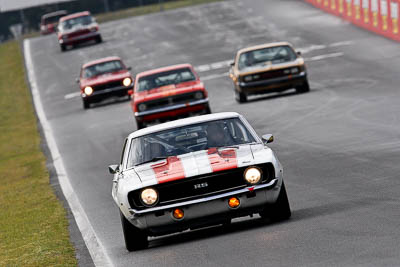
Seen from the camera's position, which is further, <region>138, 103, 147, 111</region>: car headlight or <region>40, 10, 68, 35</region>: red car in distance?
<region>40, 10, 68, 35</region>: red car in distance

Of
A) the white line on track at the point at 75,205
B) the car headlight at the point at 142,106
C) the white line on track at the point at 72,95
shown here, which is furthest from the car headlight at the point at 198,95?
the white line on track at the point at 72,95

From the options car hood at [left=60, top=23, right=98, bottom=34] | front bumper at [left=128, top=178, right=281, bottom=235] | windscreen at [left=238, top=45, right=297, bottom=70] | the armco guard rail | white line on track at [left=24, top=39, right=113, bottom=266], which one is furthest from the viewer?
car hood at [left=60, top=23, right=98, bottom=34]

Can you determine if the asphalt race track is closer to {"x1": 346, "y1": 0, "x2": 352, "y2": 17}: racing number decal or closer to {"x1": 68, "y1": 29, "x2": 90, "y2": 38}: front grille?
{"x1": 346, "y1": 0, "x2": 352, "y2": 17}: racing number decal

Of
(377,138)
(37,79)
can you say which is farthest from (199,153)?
(37,79)


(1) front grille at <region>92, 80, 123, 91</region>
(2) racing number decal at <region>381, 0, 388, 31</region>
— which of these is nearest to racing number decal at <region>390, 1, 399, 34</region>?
(2) racing number decal at <region>381, 0, 388, 31</region>

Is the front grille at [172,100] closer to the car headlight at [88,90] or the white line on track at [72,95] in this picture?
the car headlight at [88,90]

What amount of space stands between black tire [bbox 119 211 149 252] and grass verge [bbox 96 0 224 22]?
57.3 metres

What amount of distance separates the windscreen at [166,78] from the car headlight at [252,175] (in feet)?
48.6

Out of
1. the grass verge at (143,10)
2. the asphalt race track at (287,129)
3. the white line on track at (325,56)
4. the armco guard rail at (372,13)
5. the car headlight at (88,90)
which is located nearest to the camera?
the asphalt race track at (287,129)

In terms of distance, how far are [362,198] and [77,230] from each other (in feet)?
11.6

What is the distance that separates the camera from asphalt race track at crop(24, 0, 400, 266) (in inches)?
388

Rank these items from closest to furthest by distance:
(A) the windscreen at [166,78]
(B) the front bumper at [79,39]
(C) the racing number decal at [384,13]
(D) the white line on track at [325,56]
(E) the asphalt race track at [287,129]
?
(E) the asphalt race track at [287,129] → (A) the windscreen at [166,78] → (C) the racing number decal at [384,13] → (D) the white line on track at [325,56] → (B) the front bumper at [79,39]

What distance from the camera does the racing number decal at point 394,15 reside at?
36706 mm

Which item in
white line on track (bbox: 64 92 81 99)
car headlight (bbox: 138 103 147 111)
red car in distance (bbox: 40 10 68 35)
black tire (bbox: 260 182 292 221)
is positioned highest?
black tire (bbox: 260 182 292 221)
